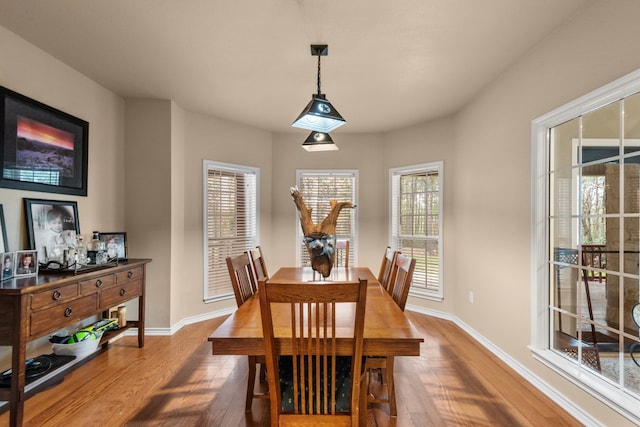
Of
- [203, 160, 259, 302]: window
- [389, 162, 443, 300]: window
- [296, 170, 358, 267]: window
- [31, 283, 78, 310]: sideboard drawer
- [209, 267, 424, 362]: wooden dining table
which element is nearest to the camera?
[209, 267, 424, 362]: wooden dining table

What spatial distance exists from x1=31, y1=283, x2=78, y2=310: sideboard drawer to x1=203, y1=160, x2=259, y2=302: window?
1874 millimetres

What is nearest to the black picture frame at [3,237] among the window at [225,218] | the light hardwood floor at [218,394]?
the light hardwood floor at [218,394]

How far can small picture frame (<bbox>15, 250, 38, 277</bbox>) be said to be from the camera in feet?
7.30

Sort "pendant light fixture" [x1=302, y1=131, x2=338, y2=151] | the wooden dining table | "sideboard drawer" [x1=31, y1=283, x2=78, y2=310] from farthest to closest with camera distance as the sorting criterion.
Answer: "pendant light fixture" [x1=302, y1=131, x2=338, y2=151]
"sideboard drawer" [x1=31, y1=283, x2=78, y2=310]
the wooden dining table

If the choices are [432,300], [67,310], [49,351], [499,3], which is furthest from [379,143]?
[49,351]

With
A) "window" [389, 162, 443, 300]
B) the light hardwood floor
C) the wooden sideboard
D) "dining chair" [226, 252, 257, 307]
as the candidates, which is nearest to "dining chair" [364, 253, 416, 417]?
the light hardwood floor

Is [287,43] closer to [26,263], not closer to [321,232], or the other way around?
[321,232]

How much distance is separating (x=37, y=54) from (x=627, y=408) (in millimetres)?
4704

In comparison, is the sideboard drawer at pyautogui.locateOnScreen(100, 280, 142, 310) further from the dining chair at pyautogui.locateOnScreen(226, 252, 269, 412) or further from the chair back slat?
the chair back slat

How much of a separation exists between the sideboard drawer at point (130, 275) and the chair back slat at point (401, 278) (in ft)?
7.99

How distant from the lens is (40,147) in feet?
8.70

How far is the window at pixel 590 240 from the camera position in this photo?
6.16ft

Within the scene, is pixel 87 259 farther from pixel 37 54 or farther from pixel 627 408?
pixel 627 408

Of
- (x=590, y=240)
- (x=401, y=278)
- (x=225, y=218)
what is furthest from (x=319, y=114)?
(x=225, y=218)
